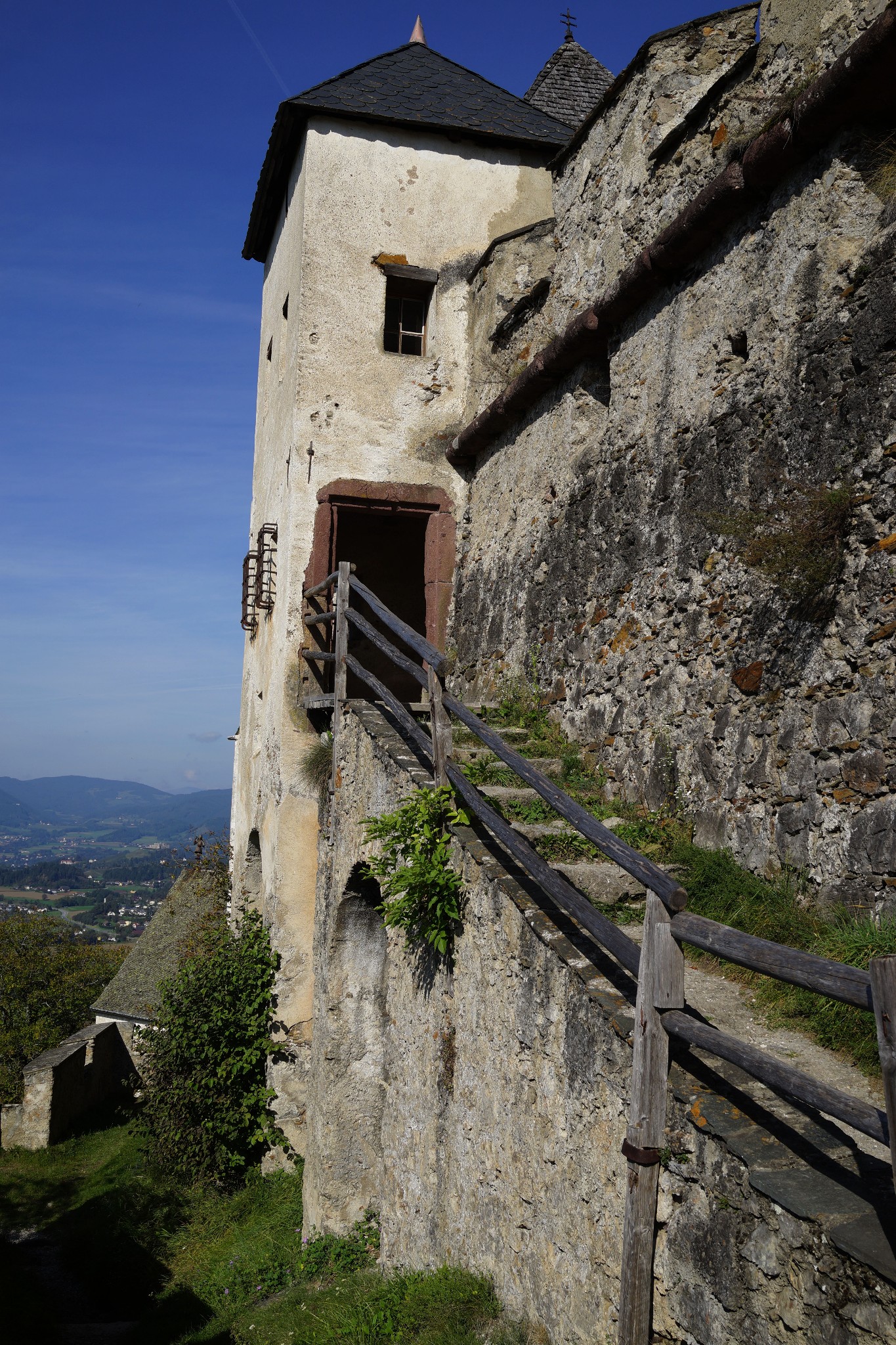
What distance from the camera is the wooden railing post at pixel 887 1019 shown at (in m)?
1.94

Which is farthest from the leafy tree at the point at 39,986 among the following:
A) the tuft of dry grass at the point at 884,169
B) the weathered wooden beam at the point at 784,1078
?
the tuft of dry grass at the point at 884,169

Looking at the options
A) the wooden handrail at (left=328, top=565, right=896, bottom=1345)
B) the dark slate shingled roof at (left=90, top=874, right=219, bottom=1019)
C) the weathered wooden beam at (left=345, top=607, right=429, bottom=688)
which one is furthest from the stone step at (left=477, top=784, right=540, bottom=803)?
the dark slate shingled roof at (left=90, top=874, right=219, bottom=1019)

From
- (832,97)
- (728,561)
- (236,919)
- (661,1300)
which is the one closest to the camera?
(661,1300)

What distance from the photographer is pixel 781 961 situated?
2.35 metres

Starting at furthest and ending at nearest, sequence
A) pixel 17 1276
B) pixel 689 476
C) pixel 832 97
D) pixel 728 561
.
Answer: pixel 17 1276 < pixel 689 476 < pixel 728 561 < pixel 832 97

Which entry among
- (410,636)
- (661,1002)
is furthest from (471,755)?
(661,1002)

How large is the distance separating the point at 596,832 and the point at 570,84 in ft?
42.0

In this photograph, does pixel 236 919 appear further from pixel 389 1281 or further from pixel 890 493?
pixel 890 493

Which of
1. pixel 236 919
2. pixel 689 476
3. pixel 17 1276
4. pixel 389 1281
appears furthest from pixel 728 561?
pixel 17 1276

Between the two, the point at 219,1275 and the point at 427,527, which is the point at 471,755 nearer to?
the point at 427,527

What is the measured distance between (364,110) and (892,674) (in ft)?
29.2

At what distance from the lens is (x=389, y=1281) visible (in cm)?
521

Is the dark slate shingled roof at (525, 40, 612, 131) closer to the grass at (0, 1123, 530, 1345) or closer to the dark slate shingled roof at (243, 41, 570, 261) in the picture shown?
the dark slate shingled roof at (243, 41, 570, 261)

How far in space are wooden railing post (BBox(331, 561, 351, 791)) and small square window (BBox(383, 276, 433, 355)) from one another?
146 inches
